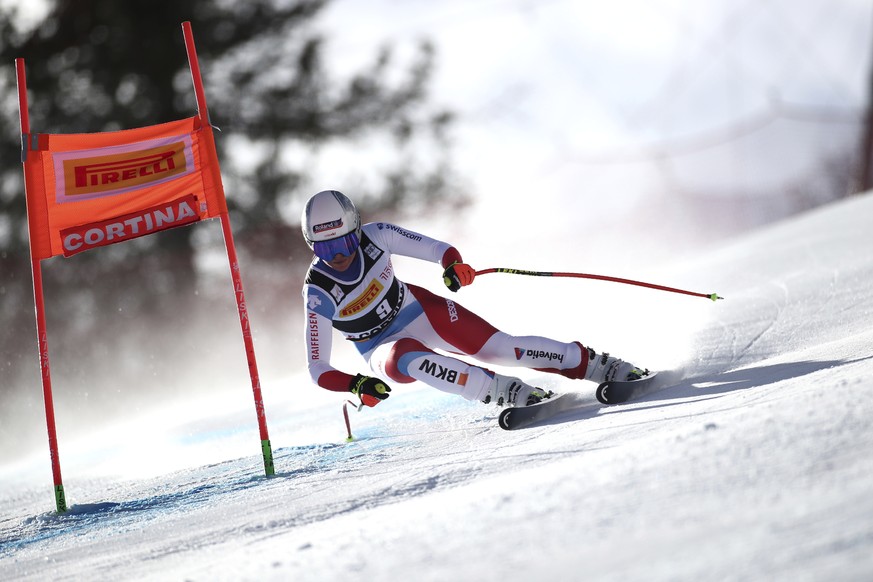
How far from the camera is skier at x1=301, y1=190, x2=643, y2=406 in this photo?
4.34m

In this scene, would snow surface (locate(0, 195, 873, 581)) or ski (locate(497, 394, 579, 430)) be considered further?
ski (locate(497, 394, 579, 430))

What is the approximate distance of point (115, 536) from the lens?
3.73 metres

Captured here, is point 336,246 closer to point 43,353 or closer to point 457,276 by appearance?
point 457,276

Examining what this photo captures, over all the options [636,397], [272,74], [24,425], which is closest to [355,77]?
[272,74]

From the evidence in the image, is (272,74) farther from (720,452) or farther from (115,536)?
(720,452)

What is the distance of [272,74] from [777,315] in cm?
1244

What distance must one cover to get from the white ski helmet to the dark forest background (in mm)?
11515

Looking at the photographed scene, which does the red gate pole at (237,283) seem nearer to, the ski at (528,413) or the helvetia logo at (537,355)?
the ski at (528,413)

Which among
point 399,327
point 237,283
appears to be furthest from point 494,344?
point 237,283

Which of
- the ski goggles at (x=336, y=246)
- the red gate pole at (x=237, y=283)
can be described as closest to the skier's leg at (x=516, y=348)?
the ski goggles at (x=336, y=246)

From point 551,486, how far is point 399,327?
2.23 metres

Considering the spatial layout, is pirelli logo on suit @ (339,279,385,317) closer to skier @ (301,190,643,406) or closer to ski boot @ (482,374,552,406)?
skier @ (301,190,643,406)

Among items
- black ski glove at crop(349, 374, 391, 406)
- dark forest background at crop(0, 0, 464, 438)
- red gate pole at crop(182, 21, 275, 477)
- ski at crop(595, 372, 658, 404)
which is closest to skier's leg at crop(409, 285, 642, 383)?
ski at crop(595, 372, 658, 404)

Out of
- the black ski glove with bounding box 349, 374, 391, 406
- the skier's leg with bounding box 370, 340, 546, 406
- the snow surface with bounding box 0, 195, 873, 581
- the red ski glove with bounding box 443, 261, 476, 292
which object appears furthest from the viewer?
the red ski glove with bounding box 443, 261, 476, 292
